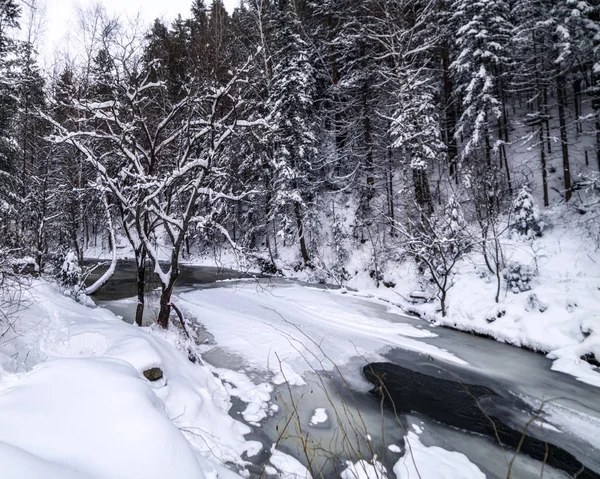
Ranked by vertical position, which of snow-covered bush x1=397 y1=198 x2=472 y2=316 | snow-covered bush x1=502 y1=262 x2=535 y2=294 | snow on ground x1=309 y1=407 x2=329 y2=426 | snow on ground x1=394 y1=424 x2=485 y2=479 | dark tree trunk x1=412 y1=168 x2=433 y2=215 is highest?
dark tree trunk x1=412 y1=168 x2=433 y2=215

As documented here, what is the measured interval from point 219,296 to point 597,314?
1130cm

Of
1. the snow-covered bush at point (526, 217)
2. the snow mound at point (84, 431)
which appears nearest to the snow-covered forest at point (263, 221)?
the snow mound at point (84, 431)

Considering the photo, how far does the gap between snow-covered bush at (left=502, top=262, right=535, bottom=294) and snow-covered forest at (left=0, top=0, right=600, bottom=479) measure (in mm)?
59

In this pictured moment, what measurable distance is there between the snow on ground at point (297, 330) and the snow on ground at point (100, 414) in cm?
174

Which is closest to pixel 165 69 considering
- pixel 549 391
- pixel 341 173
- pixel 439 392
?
pixel 439 392

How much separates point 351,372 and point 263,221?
16184mm

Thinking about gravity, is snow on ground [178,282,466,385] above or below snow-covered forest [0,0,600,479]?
below

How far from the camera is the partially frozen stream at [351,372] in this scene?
4191 mm

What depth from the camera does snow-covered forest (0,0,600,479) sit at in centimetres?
420

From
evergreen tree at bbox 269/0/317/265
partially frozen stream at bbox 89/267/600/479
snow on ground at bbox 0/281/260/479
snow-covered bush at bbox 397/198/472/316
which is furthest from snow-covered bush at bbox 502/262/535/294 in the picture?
evergreen tree at bbox 269/0/317/265

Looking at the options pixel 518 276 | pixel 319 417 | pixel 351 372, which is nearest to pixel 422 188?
pixel 518 276

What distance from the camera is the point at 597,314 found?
22.1 ft

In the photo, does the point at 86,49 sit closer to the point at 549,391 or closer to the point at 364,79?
the point at 549,391

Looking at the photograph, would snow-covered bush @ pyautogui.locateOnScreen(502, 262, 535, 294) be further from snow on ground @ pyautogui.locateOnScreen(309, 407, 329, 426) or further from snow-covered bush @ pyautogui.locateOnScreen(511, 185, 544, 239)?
snow on ground @ pyautogui.locateOnScreen(309, 407, 329, 426)
